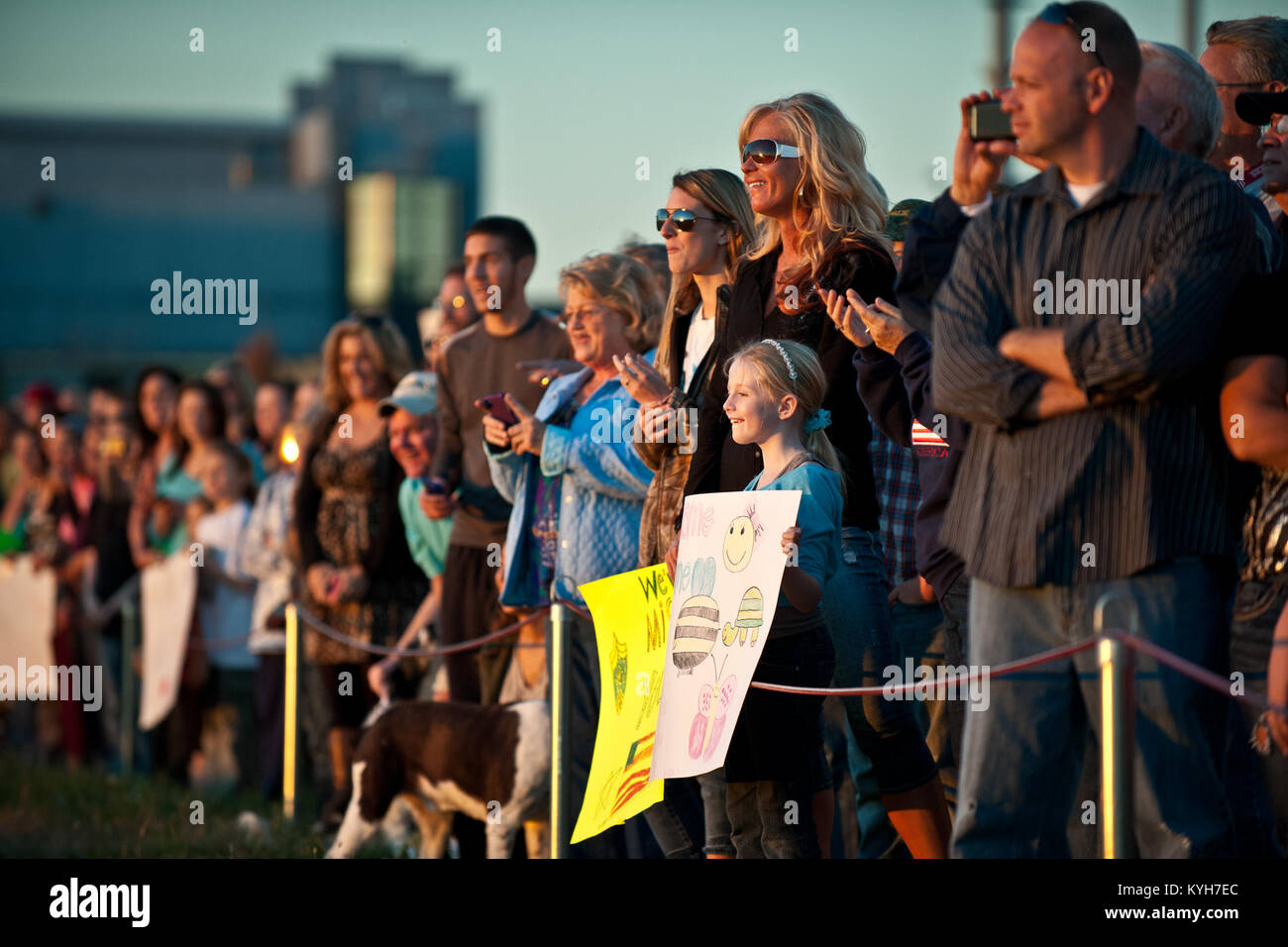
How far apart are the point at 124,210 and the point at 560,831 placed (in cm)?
3915

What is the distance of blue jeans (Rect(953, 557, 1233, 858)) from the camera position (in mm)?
3934

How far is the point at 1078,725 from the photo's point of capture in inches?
162

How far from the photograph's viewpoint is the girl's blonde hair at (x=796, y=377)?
536 cm

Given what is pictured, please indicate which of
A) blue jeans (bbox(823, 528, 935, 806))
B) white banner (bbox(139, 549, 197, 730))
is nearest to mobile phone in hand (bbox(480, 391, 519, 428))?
blue jeans (bbox(823, 528, 935, 806))

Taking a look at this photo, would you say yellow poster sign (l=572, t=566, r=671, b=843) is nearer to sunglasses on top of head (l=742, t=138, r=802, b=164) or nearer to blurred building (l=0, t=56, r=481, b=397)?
sunglasses on top of head (l=742, t=138, r=802, b=164)

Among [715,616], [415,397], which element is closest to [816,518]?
[715,616]

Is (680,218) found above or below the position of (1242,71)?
below

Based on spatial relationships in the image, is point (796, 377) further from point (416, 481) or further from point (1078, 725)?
point (416, 481)

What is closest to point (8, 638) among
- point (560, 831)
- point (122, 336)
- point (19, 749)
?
point (19, 749)

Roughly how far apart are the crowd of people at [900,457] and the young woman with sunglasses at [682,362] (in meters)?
0.01

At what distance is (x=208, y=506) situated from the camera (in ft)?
36.2

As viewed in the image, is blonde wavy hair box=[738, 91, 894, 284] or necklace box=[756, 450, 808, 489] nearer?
necklace box=[756, 450, 808, 489]

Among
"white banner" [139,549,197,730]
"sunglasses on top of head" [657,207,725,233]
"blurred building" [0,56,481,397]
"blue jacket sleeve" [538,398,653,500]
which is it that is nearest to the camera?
"sunglasses on top of head" [657,207,725,233]

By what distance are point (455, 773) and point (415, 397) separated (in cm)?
217
